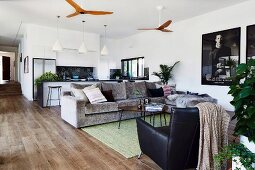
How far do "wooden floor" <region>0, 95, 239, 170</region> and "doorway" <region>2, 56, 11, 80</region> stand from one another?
13.9 m

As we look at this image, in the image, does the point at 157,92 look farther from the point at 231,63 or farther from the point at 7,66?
the point at 7,66

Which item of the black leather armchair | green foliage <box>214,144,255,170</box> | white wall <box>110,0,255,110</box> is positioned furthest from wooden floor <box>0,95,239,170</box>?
white wall <box>110,0,255,110</box>

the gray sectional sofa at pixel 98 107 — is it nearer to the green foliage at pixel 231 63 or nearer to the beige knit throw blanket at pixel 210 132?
the green foliage at pixel 231 63

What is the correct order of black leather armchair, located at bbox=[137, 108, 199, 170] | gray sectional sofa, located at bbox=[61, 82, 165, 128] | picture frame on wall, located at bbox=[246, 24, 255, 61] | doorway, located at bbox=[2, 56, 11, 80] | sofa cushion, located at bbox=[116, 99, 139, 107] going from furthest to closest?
doorway, located at bbox=[2, 56, 11, 80]
picture frame on wall, located at bbox=[246, 24, 255, 61]
sofa cushion, located at bbox=[116, 99, 139, 107]
gray sectional sofa, located at bbox=[61, 82, 165, 128]
black leather armchair, located at bbox=[137, 108, 199, 170]

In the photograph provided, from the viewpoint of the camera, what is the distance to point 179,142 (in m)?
1.91

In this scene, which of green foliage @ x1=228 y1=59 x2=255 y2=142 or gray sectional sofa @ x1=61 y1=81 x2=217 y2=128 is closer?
green foliage @ x1=228 y1=59 x2=255 y2=142

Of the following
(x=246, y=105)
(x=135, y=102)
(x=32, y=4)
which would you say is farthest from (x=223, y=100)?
(x=32, y=4)

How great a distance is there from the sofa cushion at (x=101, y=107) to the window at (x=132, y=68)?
509 cm

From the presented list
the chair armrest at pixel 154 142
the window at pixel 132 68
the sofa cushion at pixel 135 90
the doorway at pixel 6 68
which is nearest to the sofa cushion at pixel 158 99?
the sofa cushion at pixel 135 90

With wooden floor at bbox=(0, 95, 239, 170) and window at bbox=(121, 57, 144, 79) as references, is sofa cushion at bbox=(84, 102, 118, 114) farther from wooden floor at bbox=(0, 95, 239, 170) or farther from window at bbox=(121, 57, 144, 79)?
window at bbox=(121, 57, 144, 79)

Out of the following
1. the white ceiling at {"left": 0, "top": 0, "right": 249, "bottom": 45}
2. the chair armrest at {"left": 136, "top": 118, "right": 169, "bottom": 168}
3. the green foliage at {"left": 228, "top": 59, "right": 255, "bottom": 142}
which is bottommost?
the chair armrest at {"left": 136, "top": 118, "right": 169, "bottom": 168}

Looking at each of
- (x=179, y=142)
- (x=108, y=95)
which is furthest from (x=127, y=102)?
(x=179, y=142)

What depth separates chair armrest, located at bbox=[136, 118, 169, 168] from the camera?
1981 mm

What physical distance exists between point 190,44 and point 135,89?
2819 mm
